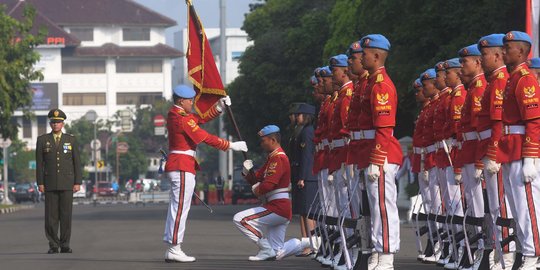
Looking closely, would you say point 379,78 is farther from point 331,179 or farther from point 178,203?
point 178,203

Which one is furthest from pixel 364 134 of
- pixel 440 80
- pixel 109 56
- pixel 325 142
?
pixel 109 56

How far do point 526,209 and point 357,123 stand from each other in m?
1.85

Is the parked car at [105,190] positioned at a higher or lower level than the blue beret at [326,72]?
lower

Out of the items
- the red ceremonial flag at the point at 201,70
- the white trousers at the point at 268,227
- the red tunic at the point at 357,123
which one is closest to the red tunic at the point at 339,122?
the red tunic at the point at 357,123

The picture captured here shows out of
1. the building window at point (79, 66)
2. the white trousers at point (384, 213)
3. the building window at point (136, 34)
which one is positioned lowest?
the white trousers at point (384, 213)

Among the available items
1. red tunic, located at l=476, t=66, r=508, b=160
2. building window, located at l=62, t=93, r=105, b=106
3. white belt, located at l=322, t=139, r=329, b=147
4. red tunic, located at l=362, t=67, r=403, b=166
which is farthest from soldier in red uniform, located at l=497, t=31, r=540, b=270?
building window, located at l=62, t=93, r=105, b=106

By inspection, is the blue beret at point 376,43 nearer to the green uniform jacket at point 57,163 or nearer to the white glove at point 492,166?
the white glove at point 492,166

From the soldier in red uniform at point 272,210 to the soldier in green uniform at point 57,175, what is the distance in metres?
3.18

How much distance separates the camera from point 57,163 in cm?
2055

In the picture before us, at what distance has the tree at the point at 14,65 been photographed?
52750 mm

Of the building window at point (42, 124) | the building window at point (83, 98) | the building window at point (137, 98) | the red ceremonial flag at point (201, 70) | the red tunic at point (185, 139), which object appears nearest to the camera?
the red tunic at point (185, 139)

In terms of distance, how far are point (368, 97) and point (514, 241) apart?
6.10 ft

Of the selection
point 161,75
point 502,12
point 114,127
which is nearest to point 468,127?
point 502,12

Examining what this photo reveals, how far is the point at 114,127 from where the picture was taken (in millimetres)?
157375
